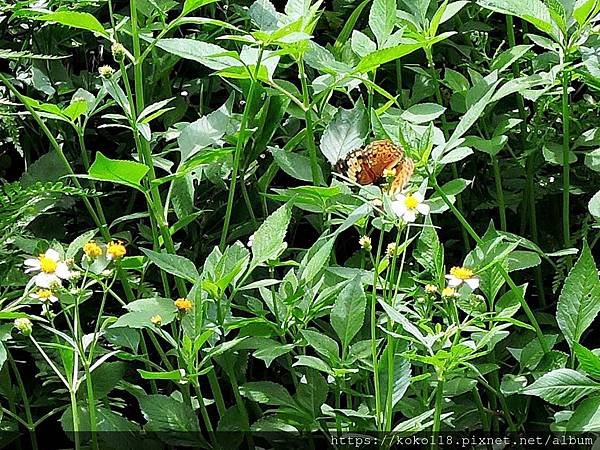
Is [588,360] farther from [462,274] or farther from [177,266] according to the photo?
[177,266]

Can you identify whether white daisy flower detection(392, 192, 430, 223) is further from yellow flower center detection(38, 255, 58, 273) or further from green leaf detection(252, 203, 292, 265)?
yellow flower center detection(38, 255, 58, 273)

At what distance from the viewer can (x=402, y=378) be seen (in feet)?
2.43

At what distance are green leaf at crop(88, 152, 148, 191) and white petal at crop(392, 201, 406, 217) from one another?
0.72ft

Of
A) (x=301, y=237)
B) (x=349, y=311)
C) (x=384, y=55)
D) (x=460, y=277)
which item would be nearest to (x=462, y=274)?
(x=460, y=277)

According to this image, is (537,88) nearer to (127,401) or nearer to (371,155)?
(371,155)

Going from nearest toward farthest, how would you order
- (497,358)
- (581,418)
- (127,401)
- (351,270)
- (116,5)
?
(581,418) < (351,270) < (497,358) < (127,401) < (116,5)

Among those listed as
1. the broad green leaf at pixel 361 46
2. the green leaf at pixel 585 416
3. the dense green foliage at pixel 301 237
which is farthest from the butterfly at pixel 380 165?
the green leaf at pixel 585 416

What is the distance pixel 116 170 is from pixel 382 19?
309 millimetres

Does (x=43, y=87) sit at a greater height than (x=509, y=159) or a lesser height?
greater

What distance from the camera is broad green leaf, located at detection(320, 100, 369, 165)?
0.82 metres

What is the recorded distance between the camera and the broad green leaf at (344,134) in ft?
2.68

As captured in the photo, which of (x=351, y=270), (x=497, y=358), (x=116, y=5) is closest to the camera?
(x=351, y=270)

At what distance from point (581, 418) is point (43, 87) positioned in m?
0.69

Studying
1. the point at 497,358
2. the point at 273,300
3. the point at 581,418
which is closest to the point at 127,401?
the point at 273,300
